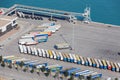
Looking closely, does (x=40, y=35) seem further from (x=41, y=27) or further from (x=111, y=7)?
(x=111, y=7)

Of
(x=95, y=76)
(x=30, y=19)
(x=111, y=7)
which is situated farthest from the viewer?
(x=111, y=7)

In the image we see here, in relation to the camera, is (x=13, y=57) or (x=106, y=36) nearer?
(x=13, y=57)

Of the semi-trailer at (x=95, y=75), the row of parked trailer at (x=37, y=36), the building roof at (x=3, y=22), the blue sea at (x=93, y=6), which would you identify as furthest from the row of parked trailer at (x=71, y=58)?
the blue sea at (x=93, y=6)

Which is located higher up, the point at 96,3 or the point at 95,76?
the point at 96,3

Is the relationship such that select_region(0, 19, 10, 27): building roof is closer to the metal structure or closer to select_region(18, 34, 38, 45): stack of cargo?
select_region(18, 34, 38, 45): stack of cargo

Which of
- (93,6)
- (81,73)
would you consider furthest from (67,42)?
(93,6)

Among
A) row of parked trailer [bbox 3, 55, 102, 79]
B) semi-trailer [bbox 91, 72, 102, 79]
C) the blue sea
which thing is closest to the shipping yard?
semi-trailer [bbox 91, 72, 102, 79]

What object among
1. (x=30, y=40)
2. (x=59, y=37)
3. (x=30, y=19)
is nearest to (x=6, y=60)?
(x=30, y=40)
